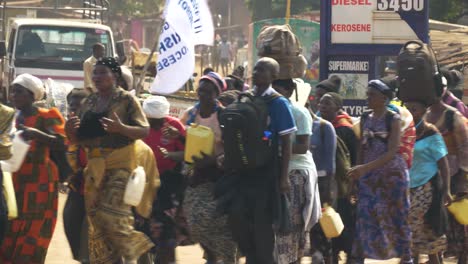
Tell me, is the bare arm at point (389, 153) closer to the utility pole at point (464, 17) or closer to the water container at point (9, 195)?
the water container at point (9, 195)

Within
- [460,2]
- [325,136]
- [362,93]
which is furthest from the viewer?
[460,2]

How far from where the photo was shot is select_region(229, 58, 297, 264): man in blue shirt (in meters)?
7.33

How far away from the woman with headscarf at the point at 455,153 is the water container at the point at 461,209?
76mm

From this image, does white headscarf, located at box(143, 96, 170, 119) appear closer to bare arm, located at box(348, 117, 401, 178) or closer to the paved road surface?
bare arm, located at box(348, 117, 401, 178)

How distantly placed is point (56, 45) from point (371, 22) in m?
7.05

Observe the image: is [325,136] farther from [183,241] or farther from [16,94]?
[16,94]

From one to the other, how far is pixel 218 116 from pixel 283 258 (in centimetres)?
102

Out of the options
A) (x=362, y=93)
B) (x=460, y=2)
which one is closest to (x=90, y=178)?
(x=362, y=93)

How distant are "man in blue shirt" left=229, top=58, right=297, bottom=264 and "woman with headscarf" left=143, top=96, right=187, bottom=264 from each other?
1.14m

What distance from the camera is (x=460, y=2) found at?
1207 inches

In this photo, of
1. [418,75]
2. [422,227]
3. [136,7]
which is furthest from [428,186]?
[136,7]

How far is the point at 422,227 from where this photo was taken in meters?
8.89

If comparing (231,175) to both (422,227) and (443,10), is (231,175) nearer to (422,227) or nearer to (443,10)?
(422,227)

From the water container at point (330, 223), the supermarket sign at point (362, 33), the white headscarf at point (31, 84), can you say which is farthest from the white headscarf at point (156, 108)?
the supermarket sign at point (362, 33)
